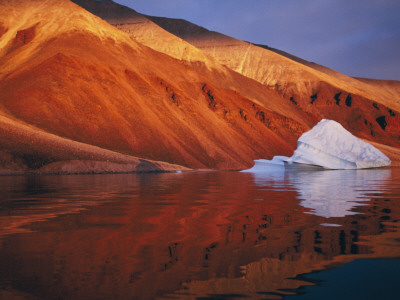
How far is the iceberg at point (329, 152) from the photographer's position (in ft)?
116

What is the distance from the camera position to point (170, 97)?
62.6 meters

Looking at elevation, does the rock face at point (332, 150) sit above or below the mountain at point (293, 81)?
below

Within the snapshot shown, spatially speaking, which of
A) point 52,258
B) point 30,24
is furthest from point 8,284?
point 30,24

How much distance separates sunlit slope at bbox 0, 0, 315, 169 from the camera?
47406 millimetres

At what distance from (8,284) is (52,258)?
91 centimetres

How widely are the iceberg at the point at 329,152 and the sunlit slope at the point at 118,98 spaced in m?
16.4

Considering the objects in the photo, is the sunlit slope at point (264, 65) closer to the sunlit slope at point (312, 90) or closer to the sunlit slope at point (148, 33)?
the sunlit slope at point (312, 90)

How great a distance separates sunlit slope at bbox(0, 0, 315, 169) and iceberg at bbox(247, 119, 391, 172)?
16379mm

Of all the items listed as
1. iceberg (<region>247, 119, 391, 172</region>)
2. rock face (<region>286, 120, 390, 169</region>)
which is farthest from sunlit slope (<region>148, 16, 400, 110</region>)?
iceberg (<region>247, 119, 391, 172</region>)

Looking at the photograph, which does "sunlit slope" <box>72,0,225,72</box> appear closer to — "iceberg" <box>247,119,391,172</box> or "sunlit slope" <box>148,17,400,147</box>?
"sunlit slope" <box>148,17,400,147</box>

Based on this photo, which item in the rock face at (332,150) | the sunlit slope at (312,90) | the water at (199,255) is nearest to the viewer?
the water at (199,255)

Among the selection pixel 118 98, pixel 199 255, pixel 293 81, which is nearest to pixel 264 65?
pixel 293 81

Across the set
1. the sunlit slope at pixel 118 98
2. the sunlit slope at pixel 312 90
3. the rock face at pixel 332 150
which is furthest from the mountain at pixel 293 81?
the rock face at pixel 332 150

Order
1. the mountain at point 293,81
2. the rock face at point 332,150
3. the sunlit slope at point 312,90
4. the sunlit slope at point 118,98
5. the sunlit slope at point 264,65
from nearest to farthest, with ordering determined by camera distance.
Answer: the rock face at point 332,150, the sunlit slope at point 118,98, the mountain at point 293,81, the sunlit slope at point 312,90, the sunlit slope at point 264,65
